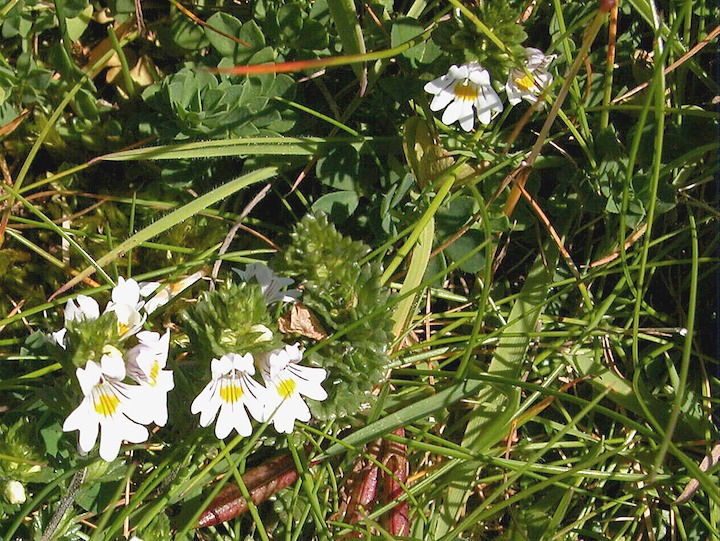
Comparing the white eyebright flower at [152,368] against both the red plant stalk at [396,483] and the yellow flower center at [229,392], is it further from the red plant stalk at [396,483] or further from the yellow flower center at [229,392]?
the red plant stalk at [396,483]

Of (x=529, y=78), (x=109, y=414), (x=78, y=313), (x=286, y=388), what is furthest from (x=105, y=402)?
(x=529, y=78)

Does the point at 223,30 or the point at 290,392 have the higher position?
the point at 223,30

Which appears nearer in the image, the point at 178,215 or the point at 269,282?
the point at 269,282

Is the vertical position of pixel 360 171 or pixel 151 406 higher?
A: pixel 360 171

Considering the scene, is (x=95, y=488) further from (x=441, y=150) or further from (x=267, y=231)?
(x=441, y=150)

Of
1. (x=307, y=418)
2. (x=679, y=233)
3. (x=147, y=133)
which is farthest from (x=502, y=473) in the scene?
(x=147, y=133)

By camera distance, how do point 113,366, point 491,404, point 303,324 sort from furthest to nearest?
point 491,404, point 303,324, point 113,366

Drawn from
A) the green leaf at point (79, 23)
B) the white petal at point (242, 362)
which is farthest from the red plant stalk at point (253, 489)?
the green leaf at point (79, 23)

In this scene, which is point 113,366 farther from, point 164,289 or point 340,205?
point 340,205
